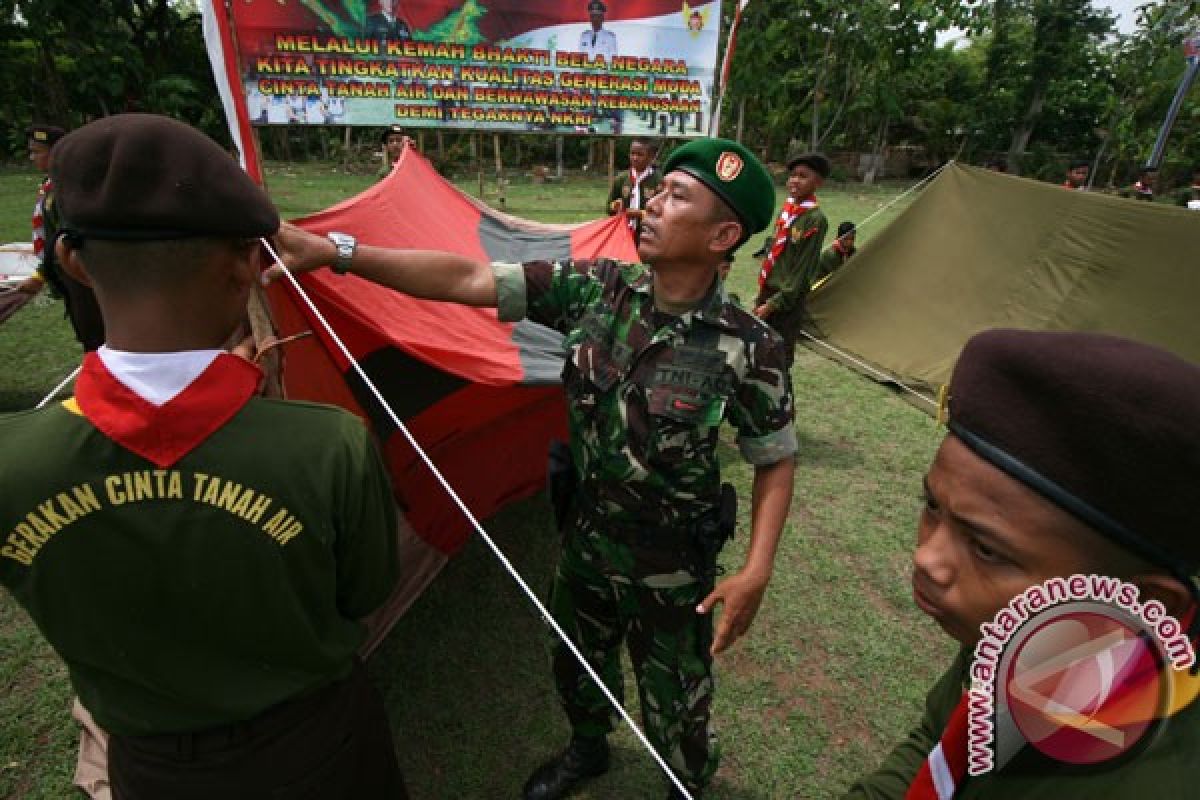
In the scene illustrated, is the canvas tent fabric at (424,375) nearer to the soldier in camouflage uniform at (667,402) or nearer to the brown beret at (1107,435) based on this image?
the soldier in camouflage uniform at (667,402)

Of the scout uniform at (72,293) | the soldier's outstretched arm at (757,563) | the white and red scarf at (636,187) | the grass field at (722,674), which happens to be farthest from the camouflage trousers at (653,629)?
the white and red scarf at (636,187)

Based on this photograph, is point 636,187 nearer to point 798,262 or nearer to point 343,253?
point 798,262

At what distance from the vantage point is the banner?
3.07 m

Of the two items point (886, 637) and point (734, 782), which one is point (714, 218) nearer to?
point (734, 782)

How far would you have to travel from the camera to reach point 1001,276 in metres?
5.84

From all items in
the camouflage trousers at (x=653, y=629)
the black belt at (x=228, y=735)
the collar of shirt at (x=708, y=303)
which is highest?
the collar of shirt at (x=708, y=303)

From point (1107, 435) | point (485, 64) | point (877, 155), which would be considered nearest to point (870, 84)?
point (877, 155)

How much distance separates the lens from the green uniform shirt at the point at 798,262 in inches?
174

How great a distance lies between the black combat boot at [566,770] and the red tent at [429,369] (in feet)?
2.76

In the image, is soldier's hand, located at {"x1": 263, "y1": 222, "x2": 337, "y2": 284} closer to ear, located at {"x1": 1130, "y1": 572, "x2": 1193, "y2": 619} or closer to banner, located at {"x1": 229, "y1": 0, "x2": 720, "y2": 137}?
banner, located at {"x1": 229, "y1": 0, "x2": 720, "y2": 137}

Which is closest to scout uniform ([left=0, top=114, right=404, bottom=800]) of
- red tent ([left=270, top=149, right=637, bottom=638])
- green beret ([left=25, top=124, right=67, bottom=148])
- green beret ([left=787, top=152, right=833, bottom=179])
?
red tent ([left=270, top=149, right=637, bottom=638])

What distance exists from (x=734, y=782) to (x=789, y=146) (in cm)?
3193

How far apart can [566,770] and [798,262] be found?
354 centimetres

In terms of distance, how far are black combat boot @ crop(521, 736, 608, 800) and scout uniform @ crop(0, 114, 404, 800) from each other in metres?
1.16
